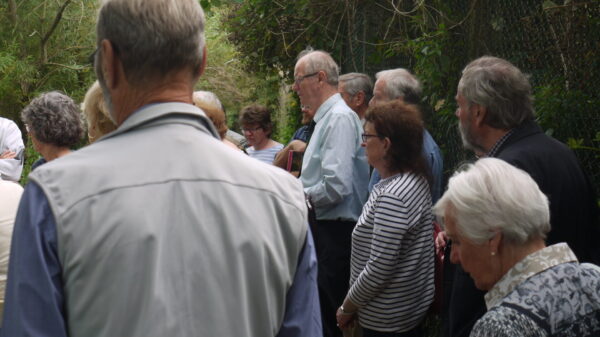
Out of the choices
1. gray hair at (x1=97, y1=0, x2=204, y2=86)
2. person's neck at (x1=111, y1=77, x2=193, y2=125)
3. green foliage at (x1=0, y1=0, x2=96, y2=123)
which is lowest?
green foliage at (x1=0, y1=0, x2=96, y2=123)

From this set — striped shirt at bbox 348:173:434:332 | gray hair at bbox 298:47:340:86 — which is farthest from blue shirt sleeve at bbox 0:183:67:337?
gray hair at bbox 298:47:340:86

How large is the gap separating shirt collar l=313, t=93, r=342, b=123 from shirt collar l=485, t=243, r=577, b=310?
9.15ft

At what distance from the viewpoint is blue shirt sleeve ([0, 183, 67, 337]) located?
1583 millimetres

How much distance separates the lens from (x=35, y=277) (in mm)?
1580

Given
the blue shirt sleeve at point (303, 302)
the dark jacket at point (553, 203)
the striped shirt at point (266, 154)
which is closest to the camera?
the blue shirt sleeve at point (303, 302)

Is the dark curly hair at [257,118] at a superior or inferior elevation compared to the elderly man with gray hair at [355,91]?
inferior

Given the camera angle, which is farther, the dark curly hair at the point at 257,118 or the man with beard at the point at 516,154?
the dark curly hair at the point at 257,118

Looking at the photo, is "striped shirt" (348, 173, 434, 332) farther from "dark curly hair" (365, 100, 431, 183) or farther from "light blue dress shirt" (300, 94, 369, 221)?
"light blue dress shirt" (300, 94, 369, 221)

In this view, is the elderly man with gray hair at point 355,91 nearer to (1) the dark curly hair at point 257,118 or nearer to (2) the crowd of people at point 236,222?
(1) the dark curly hair at point 257,118

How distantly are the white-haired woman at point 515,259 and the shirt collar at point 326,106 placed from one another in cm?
251

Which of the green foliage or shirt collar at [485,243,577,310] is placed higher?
shirt collar at [485,243,577,310]

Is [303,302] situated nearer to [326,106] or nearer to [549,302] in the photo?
[549,302]

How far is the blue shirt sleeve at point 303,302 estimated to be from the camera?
1924 mm

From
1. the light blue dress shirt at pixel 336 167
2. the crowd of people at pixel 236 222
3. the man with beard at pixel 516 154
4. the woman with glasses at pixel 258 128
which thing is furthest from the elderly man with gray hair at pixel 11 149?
the man with beard at pixel 516 154
